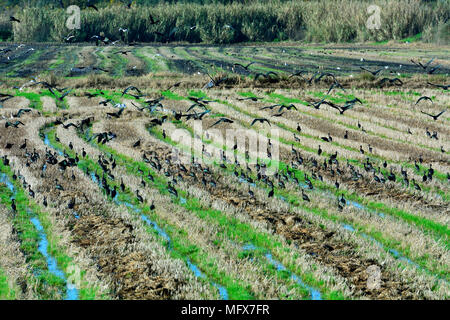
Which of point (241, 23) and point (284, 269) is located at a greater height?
point (241, 23)

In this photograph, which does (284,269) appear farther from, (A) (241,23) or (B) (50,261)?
(A) (241,23)

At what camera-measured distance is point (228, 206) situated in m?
13.3

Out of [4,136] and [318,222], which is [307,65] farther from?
[318,222]

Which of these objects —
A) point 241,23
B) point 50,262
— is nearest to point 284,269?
point 50,262

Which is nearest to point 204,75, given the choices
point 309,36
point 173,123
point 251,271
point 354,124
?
point 173,123

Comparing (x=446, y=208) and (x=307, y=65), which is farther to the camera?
(x=307, y=65)

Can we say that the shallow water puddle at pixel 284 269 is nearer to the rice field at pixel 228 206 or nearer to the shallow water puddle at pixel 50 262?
the rice field at pixel 228 206

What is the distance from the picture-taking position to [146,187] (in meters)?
15.1

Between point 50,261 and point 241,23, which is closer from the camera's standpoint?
point 50,261

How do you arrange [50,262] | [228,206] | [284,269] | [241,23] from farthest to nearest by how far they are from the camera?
[241,23]
[228,206]
[50,262]
[284,269]

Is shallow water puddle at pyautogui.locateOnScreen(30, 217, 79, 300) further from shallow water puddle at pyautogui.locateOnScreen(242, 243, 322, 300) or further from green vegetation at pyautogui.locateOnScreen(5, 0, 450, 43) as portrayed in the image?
green vegetation at pyautogui.locateOnScreen(5, 0, 450, 43)

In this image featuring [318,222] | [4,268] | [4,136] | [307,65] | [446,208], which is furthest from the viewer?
[307,65]
